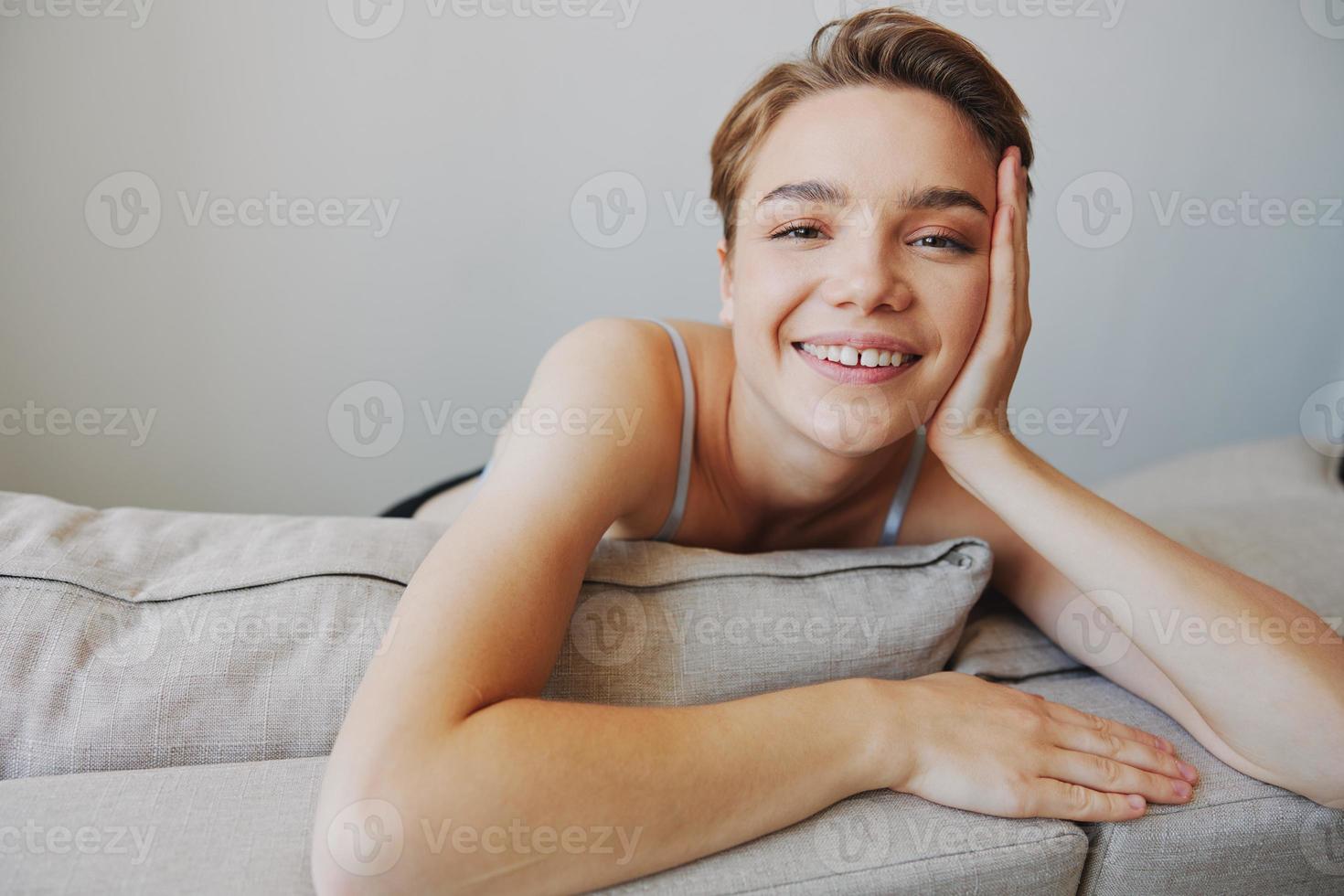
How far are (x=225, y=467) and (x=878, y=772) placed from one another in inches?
74.8

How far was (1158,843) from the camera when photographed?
0.98 meters

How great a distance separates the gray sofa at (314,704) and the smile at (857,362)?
8.9 inches

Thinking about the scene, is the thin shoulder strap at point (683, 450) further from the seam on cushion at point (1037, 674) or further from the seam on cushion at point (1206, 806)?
the seam on cushion at point (1206, 806)

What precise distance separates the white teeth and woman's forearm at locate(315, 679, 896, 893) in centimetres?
46

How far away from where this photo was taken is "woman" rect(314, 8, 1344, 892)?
808mm

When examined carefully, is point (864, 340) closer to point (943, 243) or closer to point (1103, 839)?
point (943, 243)

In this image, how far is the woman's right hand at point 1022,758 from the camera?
3.09 ft

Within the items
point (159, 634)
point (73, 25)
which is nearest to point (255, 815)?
point (159, 634)

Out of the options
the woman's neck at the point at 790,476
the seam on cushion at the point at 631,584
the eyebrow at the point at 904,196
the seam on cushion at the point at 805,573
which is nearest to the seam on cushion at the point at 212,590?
the seam on cushion at the point at 631,584

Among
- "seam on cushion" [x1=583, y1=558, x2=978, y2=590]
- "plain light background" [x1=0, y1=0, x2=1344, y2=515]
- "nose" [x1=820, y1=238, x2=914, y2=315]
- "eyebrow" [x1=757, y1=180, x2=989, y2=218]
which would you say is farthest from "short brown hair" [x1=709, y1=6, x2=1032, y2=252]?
"plain light background" [x1=0, y1=0, x2=1344, y2=515]

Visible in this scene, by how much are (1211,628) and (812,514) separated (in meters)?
0.59

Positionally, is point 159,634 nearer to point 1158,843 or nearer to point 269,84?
point 1158,843

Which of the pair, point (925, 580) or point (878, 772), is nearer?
point (878, 772)

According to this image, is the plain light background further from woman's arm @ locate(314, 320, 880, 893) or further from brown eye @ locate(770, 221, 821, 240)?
woman's arm @ locate(314, 320, 880, 893)
